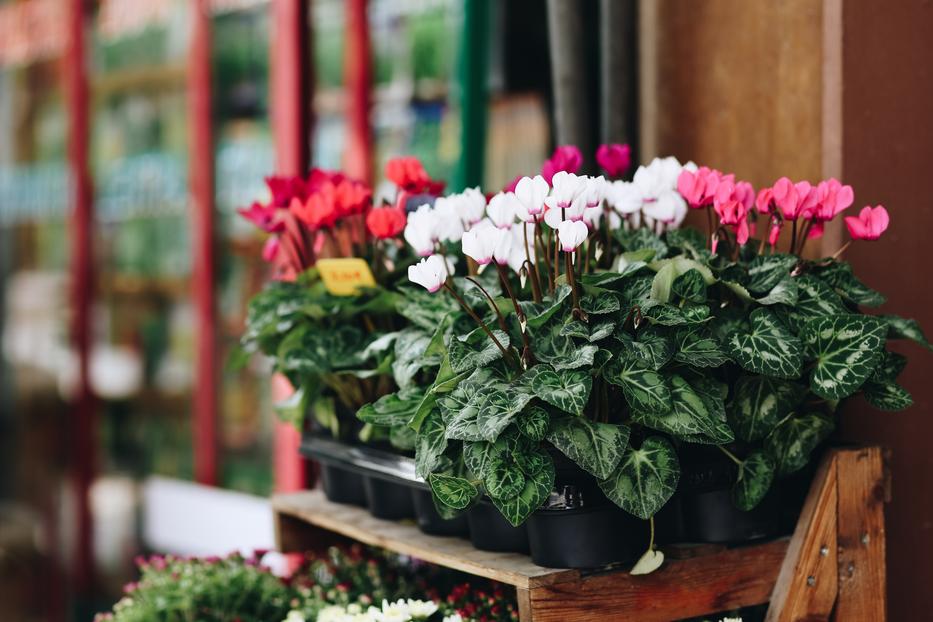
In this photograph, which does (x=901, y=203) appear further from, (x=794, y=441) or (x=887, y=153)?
(x=794, y=441)

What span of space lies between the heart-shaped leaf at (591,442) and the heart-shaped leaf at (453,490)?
0.14 m

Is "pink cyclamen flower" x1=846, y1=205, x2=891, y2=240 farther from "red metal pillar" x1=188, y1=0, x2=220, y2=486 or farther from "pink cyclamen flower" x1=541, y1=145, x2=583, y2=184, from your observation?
"red metal pillar" x1=188, y1=0, x2=220, y2=486

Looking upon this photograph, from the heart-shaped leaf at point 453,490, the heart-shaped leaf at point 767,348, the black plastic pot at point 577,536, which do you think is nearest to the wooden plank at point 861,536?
the heart-shaped leaf at point 767,348

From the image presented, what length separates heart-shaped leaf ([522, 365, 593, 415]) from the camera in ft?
4.81

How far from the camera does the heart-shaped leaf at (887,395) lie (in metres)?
1.67

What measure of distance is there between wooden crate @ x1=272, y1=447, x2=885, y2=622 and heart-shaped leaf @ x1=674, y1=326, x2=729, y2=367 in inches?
12.8

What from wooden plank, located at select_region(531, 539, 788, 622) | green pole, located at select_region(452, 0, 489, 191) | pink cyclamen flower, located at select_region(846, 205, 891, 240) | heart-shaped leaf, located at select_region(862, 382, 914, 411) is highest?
green pole, located at select_region(452, 0, 489, 191)

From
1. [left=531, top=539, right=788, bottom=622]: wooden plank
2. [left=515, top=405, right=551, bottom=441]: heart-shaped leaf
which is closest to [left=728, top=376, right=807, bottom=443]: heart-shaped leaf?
[left=531, top=539, right=788, bottom=622]: wooden plank

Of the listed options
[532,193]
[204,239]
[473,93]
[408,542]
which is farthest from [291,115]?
[532,193]

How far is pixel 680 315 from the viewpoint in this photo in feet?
5.13

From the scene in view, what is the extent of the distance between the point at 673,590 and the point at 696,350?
1.28ft

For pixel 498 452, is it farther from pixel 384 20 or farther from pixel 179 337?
pixel 179 337

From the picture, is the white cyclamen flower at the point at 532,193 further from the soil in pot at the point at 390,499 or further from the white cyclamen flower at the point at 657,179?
the soil in pot at the point at 390,499

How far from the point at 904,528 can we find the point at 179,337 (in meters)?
3.14
